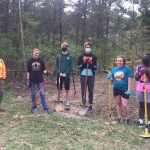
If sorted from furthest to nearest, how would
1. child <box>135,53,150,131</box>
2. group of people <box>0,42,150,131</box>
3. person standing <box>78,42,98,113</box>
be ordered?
person standing <box>78,42,98,113</box>, group of people <box>0,42,150,131</box>, child <box>135,53,150,131</box>

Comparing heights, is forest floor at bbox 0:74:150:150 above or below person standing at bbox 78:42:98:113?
below

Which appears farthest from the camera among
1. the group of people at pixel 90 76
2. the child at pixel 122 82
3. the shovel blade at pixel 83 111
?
the shovel blade at pixel 83 111

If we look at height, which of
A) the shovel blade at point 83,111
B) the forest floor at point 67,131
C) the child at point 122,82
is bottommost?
the forest floor at point 67,131

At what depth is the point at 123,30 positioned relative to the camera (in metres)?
26.2

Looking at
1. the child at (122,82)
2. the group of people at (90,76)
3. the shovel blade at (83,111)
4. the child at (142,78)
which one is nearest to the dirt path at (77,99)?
the shovel blade at (83,111)

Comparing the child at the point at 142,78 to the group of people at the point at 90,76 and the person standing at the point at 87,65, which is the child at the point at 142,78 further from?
the person standing at the point at 87,65

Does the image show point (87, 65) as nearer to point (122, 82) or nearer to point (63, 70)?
point (63, 70)

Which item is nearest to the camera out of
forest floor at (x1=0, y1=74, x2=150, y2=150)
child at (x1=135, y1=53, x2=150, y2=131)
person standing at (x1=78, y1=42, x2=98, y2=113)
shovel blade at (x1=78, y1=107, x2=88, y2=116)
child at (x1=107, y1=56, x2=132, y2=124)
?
forest floor at (x1=0, y1=74, x2=150, y2=150)

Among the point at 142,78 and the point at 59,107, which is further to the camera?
the point at 59,107

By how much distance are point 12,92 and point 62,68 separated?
4.54 m

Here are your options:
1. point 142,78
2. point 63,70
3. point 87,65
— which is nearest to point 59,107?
point 63,70

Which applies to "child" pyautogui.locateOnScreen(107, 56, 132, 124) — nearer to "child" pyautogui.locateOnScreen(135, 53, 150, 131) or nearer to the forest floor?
"child" pyautogui.locateOnScreen(135, 53, 150, 131)

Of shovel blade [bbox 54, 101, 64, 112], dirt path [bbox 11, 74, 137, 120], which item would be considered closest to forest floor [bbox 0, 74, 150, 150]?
dirt path [bbox 11, 74, 137, 120]

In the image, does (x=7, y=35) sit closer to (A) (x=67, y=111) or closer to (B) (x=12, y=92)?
(B) (x=12, y=92)
